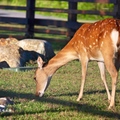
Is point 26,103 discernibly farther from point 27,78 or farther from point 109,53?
point 27,78

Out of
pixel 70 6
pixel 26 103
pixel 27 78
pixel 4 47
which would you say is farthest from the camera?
pixel 70 6

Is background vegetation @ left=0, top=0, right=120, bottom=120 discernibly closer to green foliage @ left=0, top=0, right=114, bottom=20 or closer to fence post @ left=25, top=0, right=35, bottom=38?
fence post @ left=25, top=0, right=35, bottom=38

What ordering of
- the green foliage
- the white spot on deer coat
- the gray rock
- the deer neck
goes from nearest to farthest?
the white spot on deer coat < the deer neck < the gray rock < the green foliage

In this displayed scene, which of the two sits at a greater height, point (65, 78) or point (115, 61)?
point (115, 61)

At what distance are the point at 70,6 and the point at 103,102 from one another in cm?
863

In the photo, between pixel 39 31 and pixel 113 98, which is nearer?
pixel 113 98

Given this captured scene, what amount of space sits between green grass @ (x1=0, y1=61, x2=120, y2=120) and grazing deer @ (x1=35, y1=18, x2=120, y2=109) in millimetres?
256

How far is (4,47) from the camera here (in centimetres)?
1456

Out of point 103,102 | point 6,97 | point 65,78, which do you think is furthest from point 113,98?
point 65,78

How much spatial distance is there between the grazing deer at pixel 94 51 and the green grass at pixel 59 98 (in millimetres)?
256

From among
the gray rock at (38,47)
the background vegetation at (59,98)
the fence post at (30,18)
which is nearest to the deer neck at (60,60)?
the background vegetation at (59,98)

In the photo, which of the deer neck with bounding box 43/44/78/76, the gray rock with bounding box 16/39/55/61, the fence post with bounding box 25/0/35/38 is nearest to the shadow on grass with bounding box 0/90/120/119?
the deer neck with bounding box 43/44/78/76

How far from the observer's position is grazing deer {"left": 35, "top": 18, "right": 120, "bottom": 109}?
9.75 m

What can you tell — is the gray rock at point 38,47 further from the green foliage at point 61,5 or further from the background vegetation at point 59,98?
the green foliage at point 61,5
